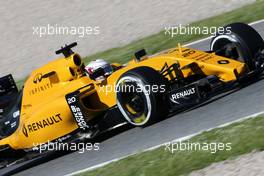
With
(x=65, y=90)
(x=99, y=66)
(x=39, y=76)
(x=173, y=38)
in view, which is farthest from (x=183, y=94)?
(x=173, y=38)

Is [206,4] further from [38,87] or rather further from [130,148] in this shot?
[130,148]

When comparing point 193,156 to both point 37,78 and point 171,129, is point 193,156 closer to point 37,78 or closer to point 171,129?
point 171,129

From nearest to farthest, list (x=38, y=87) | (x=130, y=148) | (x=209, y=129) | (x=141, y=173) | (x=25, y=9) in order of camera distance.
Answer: (x=141, y=173) < (x=209, y=129) < (x=130, y=148) < (x=38, y=87) < (x=25, y=9)

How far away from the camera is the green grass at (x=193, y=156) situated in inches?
265

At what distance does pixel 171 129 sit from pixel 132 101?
2.27 feet

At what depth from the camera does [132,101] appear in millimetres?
8859

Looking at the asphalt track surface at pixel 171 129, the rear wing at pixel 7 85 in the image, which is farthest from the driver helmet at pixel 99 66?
the rear wing at pixel 7 85

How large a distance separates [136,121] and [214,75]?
1249mm

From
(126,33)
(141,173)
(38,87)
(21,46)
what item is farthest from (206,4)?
(141,173)

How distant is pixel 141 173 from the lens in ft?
23.7

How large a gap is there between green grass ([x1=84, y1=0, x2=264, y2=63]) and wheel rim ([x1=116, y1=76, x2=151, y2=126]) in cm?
627

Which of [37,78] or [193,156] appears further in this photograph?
[37,78]

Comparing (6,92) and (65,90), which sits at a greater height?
(6,92)

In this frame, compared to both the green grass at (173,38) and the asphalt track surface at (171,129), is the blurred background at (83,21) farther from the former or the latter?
the asphalt track surface at (171,129)
